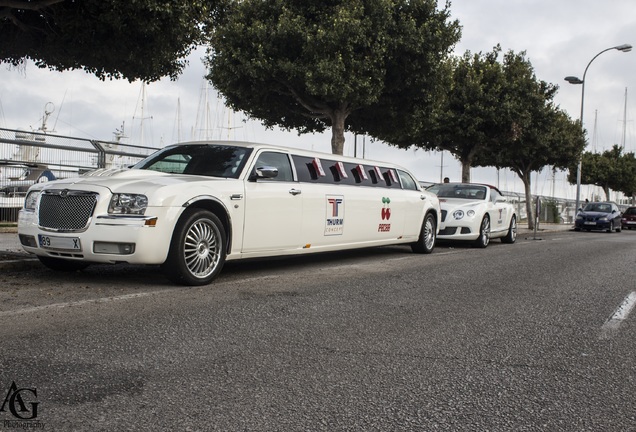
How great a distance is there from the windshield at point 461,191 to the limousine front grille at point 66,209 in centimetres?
963

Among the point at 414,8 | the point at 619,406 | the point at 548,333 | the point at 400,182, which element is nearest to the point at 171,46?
the point at 400,182

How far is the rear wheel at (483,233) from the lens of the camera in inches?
527

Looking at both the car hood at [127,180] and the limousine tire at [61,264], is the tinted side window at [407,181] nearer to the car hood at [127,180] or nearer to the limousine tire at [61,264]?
the car hood at [127,180]

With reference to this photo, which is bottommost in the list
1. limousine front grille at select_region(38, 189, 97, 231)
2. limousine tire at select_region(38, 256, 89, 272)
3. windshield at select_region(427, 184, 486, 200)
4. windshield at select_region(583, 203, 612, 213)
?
limousine tire at select_region(38, 256, 89, 272)

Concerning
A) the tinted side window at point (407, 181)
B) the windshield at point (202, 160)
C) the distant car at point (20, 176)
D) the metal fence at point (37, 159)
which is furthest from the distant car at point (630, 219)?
the windshield at point (202, 160)

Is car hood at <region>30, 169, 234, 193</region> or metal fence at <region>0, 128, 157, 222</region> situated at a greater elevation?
metal fence at <region>0, 128, 157, 222</region>

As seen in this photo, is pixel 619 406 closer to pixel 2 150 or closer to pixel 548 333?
pixel 548 333

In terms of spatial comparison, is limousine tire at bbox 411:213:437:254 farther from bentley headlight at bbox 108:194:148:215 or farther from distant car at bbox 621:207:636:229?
distant car at bbox 621:207:636:229

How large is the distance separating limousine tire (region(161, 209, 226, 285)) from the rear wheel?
826 cm

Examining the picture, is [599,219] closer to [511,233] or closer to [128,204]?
[511,233]

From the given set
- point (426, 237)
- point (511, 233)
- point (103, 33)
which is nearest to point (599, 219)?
point (511, 233)

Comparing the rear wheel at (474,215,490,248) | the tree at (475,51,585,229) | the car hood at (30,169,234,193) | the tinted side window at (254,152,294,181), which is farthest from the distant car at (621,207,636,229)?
the car hood at (30,169,234,193)

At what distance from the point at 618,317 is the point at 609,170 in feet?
202

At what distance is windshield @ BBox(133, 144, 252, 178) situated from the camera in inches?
280
